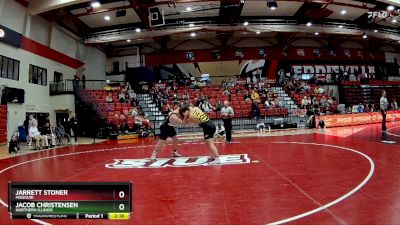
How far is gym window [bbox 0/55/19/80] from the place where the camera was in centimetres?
1692

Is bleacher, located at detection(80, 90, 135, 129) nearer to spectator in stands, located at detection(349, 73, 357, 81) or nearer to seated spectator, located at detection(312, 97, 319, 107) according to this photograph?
seated spectator, located at detection(312, 97, 319, 107)

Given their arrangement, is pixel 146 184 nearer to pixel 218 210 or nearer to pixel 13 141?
pixel 218 210

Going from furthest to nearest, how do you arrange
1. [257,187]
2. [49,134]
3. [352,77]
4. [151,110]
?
1. [352,77]
2. [151,110]
3. [49,134]
4. [257,187]

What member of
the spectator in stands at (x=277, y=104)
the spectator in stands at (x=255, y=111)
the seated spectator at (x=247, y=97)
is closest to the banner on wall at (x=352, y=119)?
the spectator in stands at (x=277, y=104)

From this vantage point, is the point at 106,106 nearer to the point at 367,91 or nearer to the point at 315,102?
the point at 315,102

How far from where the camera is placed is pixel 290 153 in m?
8.61

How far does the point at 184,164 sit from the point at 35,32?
1711 centimetres

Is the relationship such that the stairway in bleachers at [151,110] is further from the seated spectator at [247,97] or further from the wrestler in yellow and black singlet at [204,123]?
the wrestler in yellow and black singlet at [204,123]

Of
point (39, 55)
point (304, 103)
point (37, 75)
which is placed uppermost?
point (39, 55)
